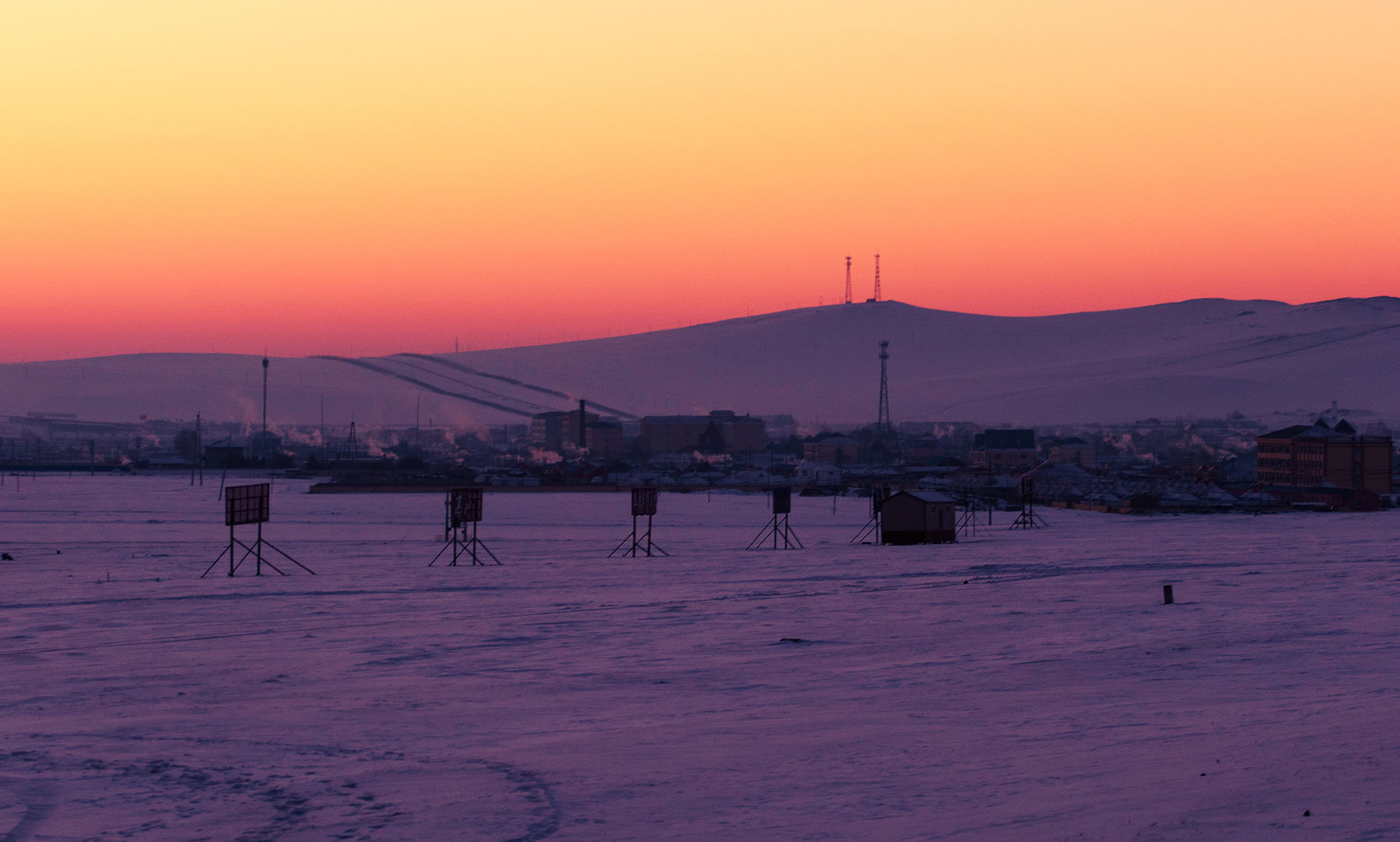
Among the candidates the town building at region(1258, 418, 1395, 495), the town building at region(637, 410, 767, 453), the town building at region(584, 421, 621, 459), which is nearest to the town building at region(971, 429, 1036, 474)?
the town building at region(1258, 418, 1395, 495)

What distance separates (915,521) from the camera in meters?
46.6

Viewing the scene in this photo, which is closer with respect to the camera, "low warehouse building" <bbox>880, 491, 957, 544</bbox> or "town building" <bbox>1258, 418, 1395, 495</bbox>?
"low warehouse building" <bbox>880, 491, 957, 544</bbox>

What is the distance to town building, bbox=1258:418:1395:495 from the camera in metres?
83.8

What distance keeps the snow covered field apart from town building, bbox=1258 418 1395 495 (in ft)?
178

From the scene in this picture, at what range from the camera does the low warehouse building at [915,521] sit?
4638cm

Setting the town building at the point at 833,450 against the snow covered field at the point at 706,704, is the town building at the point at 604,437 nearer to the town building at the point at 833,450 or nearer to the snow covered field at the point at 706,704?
the town building at the point at 833,450

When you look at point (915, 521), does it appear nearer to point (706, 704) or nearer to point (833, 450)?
point (706, 704)

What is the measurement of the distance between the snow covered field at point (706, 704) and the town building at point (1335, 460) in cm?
5418

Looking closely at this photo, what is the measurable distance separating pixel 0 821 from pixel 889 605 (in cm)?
1856

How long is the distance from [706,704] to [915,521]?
31.2 meters

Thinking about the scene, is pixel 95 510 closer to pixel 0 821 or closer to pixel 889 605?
pixel 889 605

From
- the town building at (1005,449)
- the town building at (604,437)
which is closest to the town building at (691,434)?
the town building at (604,437)

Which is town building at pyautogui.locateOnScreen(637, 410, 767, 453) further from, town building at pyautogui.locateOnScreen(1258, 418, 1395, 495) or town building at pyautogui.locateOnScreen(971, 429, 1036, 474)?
town building at pyautogui.locateOnScreen(1258, 418, 1395, 495)

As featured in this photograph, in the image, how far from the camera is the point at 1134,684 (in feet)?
55.7
